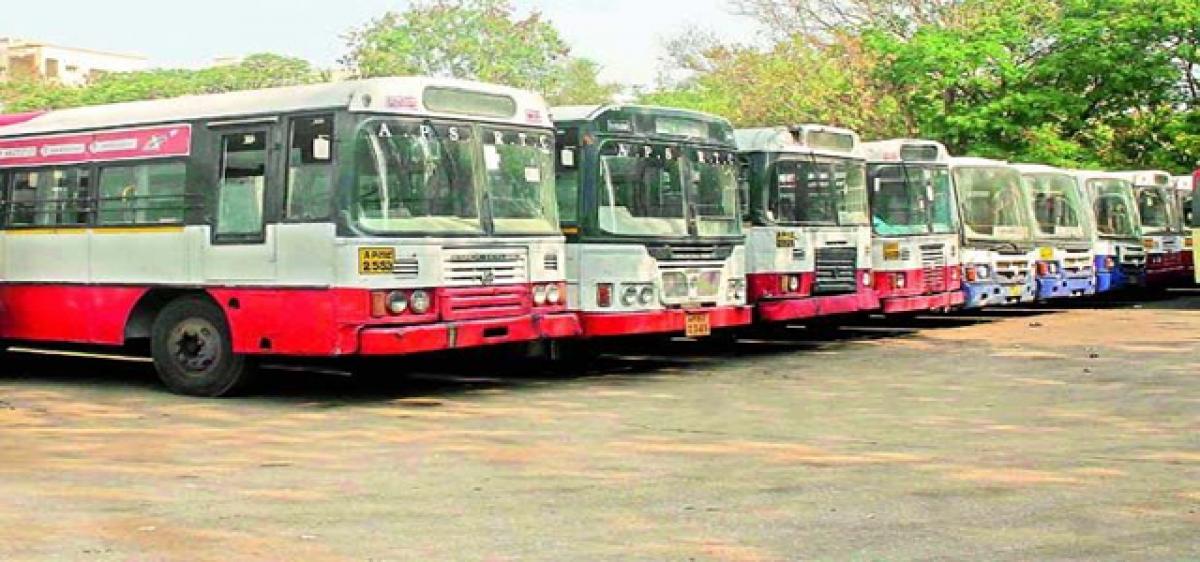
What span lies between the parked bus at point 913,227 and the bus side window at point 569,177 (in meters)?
5.62

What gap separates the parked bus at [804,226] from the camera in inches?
628

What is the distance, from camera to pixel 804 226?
16.4 m

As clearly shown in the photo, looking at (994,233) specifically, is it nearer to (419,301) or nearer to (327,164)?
(419,301)

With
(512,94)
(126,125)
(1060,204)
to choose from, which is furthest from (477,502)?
(1060,204)

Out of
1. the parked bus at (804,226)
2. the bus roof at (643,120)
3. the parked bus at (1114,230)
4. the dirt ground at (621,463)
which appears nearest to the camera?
the dirt ground at (621,463)

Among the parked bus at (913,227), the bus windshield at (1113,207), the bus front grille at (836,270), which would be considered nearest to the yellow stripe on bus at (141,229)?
the bus front grille at (836,270)

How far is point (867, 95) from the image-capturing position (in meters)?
36.8

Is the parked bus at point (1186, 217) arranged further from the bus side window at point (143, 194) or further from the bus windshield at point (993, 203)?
the bus side window at point (143, 194)

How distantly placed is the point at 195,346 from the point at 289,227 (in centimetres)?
166

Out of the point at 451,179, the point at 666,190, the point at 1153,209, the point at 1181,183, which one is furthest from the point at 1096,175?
the point at 451,179

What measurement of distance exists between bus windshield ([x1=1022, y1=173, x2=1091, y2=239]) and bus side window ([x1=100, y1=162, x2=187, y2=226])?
13.8 meters

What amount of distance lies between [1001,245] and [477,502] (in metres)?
14.8

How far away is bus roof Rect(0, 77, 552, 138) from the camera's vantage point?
1158 centimetres

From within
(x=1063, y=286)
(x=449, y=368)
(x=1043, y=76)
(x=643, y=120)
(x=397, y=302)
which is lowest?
(x=449, y=368)
